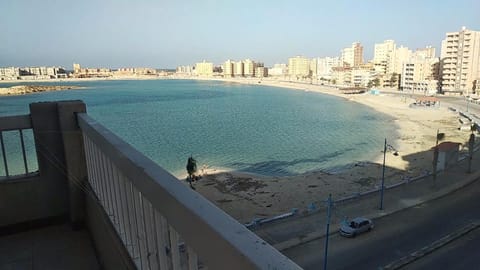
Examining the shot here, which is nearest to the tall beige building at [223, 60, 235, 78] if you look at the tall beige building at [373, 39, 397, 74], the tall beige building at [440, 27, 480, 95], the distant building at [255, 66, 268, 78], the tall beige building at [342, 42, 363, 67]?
the distant building at [255, 66, 268, 78]

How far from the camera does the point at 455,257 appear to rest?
9031 millimetres

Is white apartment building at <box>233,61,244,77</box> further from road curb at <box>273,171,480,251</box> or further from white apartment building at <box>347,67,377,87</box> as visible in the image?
road curb at <box>273,171,480,251</box>

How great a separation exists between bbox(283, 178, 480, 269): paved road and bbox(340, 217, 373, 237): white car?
16 centimetres

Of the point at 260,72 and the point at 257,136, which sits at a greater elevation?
the point at 260,72

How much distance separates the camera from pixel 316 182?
18.8 metres

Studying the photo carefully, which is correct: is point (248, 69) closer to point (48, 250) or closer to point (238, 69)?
point (238, 69)

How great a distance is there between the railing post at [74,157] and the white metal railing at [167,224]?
108 cm

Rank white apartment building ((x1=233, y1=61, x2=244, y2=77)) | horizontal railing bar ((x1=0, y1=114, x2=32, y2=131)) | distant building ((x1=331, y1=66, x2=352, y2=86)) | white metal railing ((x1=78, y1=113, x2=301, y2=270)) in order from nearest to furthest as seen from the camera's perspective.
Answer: white metal railing ((x1=78, y1=113, x2=301, y2=270)) → horizontal railing bar ((x1=0, y1=114, x2=32, y2=131)) → distant building ((x1=331, y1=66, x2=352, y2=86)) → white apartment building ((x1=233, y1=61, x2=244, y2=77))

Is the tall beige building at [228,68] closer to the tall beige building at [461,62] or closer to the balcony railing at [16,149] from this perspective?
the tall beige building at [461,62]

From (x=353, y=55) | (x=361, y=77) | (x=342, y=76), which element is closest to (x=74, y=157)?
(x=361, y=77)

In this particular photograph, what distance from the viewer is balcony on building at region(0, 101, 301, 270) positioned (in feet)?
3.26

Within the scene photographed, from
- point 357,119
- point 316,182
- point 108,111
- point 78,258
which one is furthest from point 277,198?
point 108,111

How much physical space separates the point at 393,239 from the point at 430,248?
1066 millimetres

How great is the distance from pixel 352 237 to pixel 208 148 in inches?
804
